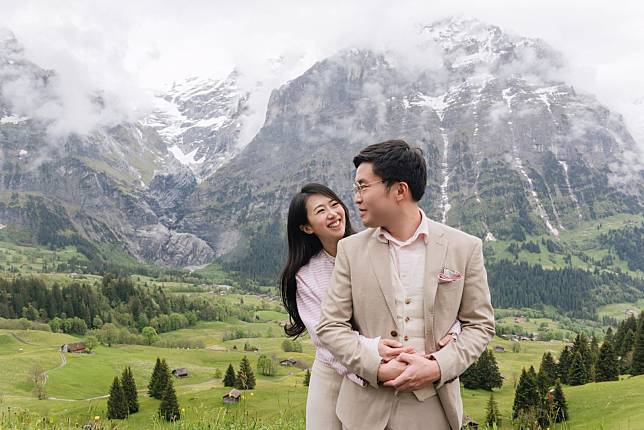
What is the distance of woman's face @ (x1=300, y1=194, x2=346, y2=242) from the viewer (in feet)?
22.1

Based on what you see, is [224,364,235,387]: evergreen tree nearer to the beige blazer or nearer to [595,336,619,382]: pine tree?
[595,336,619,382]: pine tree

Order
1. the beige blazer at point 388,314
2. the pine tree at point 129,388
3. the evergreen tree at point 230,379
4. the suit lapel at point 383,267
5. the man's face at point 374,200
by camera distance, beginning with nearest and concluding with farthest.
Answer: the beige blazer at point 388,314, the suit lapel at point 383,267, the man's face at point 374,200, the pine tree at point 129,388, the evergreen tree at point 230,379

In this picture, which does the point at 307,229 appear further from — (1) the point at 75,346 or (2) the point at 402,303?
(1) the point at 75,346

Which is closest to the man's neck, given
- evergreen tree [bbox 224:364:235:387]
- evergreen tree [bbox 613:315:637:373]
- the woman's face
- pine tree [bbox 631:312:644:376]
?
the woman's face

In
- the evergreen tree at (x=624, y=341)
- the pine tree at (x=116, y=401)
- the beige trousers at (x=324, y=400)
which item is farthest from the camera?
the evergreen tree at (x=624, y=341)

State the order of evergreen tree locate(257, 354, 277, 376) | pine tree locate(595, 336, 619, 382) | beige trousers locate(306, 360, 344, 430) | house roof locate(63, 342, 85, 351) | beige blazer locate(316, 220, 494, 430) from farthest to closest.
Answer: house roof locate(63, 342, 85, 351) → evergreen tree locate(257, 354, 277, 376) → pine tree locate(595, 336, 619, 382) → beige trousers locate(306, 360, 344, 430) → beige blazer locate(316, 220, 494, 430)

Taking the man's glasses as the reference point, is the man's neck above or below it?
below

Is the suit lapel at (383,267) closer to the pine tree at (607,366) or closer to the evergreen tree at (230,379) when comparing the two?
the pine tree at (607,366)

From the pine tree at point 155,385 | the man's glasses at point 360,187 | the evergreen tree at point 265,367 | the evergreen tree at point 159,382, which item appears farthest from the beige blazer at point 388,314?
the evergreen tree at point 265,367

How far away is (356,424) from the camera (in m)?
5.31

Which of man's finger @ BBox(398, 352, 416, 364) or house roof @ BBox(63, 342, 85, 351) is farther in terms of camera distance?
house roof @ BBox(63, 342, 85, 351)

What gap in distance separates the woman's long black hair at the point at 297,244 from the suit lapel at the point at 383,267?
1393 millimetres

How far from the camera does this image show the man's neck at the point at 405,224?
18.4 feet

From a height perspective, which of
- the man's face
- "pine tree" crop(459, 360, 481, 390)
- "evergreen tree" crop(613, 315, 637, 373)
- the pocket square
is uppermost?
the man's face
